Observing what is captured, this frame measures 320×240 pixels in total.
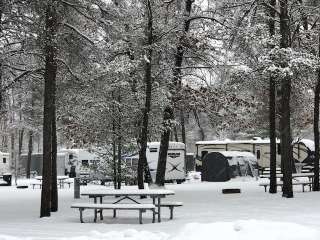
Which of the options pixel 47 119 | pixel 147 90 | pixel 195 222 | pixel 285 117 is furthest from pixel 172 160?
pixel 195 222

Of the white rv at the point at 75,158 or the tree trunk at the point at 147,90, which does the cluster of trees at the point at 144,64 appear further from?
the white rv at the point at 75,158

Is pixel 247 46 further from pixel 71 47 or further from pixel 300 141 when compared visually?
pixel 300 141

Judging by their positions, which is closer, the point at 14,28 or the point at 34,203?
the point at 14,28

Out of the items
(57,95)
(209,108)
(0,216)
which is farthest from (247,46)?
(0,216)

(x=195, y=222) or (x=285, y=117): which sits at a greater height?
(x=285, y=117)

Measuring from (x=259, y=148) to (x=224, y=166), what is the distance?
645 cm

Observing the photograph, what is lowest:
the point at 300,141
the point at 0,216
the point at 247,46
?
the point at 0,216

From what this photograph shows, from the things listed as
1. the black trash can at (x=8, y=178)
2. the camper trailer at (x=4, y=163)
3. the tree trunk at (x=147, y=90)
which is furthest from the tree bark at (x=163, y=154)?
the camper trailer at (x=4, y=163)

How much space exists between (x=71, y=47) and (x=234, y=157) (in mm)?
19696

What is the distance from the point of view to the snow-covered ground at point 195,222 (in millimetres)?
9994

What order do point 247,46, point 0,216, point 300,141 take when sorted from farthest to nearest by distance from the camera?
point 300,141 < point 247,46 < point 0,216

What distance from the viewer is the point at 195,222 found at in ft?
40.7

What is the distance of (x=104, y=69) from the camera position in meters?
15.9

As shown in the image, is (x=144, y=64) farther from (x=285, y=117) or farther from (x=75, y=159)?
(x=75, y=159)
